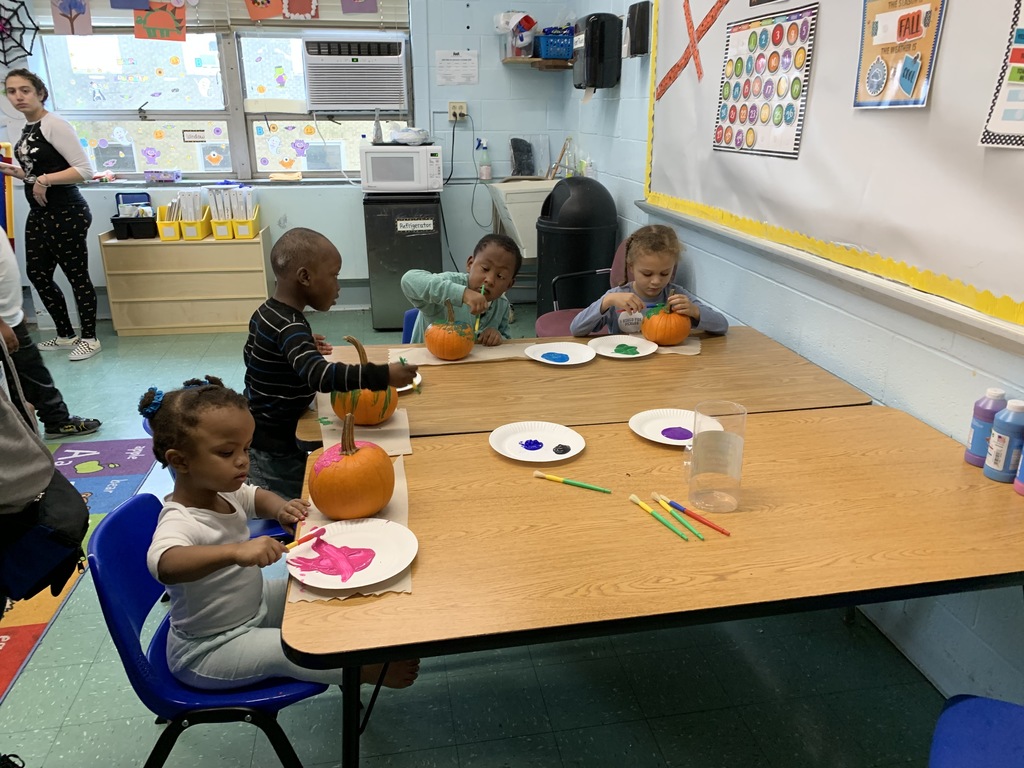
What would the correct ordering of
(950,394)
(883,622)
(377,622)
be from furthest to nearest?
(883,622) → (950,394) → (377,622)

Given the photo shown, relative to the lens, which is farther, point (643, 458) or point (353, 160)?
point (353, 160)

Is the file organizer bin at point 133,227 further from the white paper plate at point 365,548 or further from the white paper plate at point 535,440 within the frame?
the white paper plate at point 365,548

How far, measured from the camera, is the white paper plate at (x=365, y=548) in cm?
113

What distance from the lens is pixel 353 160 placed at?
5438 millimetres

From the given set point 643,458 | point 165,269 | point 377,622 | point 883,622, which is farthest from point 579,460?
point 165,269

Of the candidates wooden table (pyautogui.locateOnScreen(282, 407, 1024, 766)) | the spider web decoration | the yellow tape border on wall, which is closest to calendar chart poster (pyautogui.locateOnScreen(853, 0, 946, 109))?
the yellow tape border on wall

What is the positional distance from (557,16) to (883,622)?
4.54 meters

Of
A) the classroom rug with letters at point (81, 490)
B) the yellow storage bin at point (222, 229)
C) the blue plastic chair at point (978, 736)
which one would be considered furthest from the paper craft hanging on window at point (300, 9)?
the blue plastic chair at point (978, 736)

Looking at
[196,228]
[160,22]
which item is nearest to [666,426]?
[196,228]

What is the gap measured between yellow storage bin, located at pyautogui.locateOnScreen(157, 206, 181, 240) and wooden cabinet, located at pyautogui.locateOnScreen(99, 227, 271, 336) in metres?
0.06

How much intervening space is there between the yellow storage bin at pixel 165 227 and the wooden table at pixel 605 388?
3169 millimetres

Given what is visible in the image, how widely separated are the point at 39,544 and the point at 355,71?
451cm

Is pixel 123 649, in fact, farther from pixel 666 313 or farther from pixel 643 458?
pixel 666 313

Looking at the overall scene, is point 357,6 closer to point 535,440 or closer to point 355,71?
point 355,71
